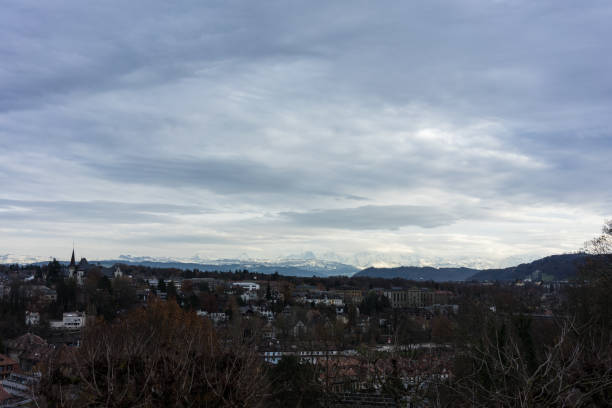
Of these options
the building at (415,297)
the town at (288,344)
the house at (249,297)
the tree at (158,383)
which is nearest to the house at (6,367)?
the town at (288,344)

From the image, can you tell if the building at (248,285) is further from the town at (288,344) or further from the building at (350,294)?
the building at (350,294)

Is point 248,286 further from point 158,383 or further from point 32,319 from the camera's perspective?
point 158,383

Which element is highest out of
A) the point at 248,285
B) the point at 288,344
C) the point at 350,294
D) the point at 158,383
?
the point at 158,383

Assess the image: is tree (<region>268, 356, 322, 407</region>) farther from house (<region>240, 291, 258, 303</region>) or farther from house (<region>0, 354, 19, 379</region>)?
house (<region>240, 291, 258, 303</region>)

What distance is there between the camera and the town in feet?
28.0

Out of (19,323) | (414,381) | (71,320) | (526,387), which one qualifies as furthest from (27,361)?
(526,387)

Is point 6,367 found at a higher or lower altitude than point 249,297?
lower

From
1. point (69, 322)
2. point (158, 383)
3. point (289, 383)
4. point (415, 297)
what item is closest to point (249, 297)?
point (415, 297)

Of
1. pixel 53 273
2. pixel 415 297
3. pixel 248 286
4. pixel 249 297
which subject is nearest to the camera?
pixel 53 273

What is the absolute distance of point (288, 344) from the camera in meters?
39.0

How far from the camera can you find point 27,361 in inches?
1855

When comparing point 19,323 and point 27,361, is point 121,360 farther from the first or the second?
point 19,323

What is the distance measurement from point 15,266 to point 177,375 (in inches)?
6949

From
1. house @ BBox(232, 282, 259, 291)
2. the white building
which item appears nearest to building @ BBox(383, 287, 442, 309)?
house @ BBox(232, 282, 259, 291)
